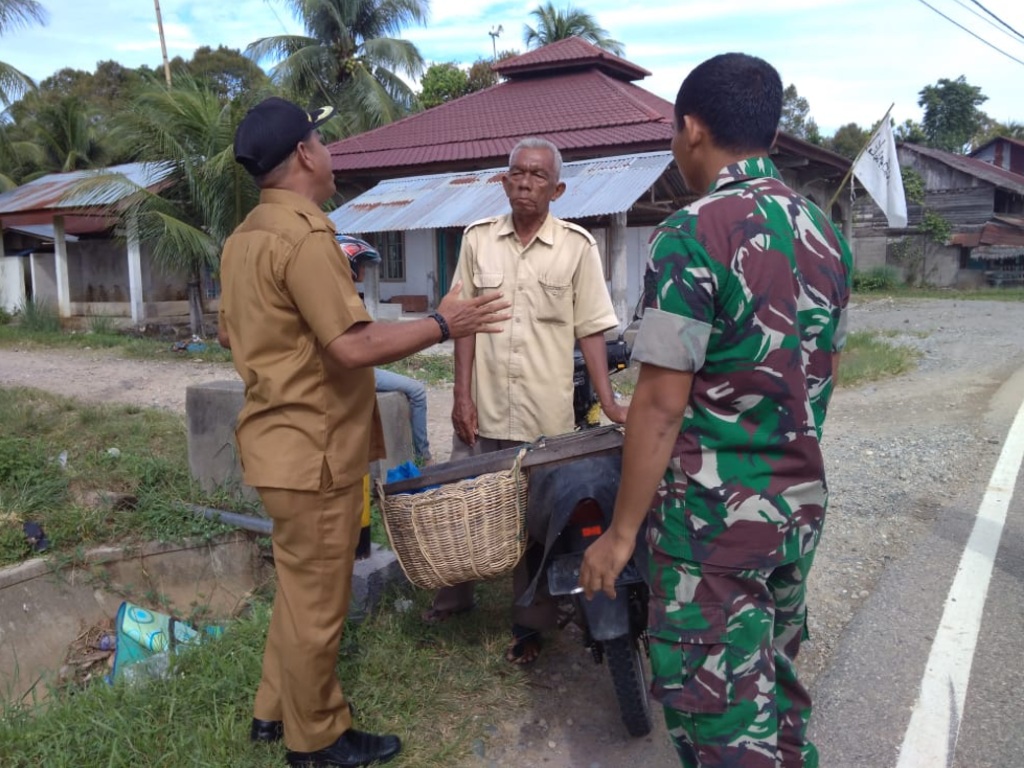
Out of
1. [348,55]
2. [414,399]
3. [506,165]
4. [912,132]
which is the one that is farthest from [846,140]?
[414,399]

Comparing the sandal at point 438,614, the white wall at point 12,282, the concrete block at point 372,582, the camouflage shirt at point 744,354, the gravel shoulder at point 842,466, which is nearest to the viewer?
the camouflage shirt at point 744,354

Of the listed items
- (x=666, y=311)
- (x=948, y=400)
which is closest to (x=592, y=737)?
(x=666, y=311)

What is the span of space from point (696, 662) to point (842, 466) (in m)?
4.90

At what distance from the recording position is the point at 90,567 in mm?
4070

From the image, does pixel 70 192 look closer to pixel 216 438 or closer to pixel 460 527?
pixel 216 438

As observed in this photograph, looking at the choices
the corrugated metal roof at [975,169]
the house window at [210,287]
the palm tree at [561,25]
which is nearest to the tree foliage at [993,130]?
the corrugated metal roof at [975,169]

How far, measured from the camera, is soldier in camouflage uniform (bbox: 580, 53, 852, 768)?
1730 mm

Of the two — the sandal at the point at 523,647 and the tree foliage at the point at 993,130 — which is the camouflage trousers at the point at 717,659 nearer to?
the sandal at the point at 523,647

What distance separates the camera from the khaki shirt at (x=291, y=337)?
2260mm

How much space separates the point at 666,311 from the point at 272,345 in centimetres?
115

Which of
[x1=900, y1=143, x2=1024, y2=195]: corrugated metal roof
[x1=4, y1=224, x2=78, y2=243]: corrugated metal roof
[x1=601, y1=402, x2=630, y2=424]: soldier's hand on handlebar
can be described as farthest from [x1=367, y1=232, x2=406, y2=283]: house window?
[x1=900, y1=143, x2=1024, y2=195]: corrugated metal roof

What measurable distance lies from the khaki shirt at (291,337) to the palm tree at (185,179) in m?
10.3

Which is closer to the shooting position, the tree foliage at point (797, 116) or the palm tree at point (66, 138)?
the palm tree at point (66, 138)

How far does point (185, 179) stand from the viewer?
13.1 metres
